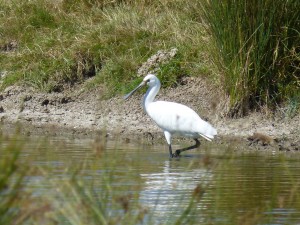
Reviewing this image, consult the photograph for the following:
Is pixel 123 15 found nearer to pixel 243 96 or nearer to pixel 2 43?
pixel 2 43

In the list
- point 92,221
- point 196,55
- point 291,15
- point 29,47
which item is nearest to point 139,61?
point 196,55

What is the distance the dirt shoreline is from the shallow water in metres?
0.50

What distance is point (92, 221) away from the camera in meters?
4.67

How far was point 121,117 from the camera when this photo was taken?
39.7ft

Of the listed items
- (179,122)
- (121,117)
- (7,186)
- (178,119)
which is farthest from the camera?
(121,117)

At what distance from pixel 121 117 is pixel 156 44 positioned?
70.7 inches

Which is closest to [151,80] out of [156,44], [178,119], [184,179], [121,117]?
[121,117]

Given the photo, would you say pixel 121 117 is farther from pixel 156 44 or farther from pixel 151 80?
pixel 156 44

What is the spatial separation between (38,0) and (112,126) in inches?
162

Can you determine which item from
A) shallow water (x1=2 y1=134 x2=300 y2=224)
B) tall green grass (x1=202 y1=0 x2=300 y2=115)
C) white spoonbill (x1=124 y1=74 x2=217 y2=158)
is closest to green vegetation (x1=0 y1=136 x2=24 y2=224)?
shallow water (x1=2 y1=134 x2=300 y2=224)

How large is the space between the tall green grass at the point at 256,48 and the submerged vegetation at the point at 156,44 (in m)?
0.01

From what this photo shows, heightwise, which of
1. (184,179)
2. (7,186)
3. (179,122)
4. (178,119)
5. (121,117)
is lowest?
(121,117)

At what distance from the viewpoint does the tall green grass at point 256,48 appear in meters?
11.0

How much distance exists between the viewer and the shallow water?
6.24 m
